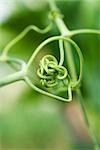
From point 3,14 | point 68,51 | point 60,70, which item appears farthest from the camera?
point 3,14

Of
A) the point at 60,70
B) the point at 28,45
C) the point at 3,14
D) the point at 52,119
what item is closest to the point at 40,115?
the point at 52,119

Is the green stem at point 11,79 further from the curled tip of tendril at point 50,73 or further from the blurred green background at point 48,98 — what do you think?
the blurred green background at point 48,98

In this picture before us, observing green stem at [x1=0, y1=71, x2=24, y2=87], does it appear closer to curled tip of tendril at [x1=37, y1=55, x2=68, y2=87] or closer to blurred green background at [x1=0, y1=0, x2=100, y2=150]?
curled tip of tendril at [x1=37, y1=55, x2=68, y2=87]

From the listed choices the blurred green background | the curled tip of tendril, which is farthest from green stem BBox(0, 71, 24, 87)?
the blurred green background

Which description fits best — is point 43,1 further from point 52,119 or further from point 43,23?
point 52,119

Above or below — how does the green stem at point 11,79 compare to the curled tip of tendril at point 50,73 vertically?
above

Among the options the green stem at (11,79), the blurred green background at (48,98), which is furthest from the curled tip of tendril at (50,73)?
the blurred green background at (48,98)
